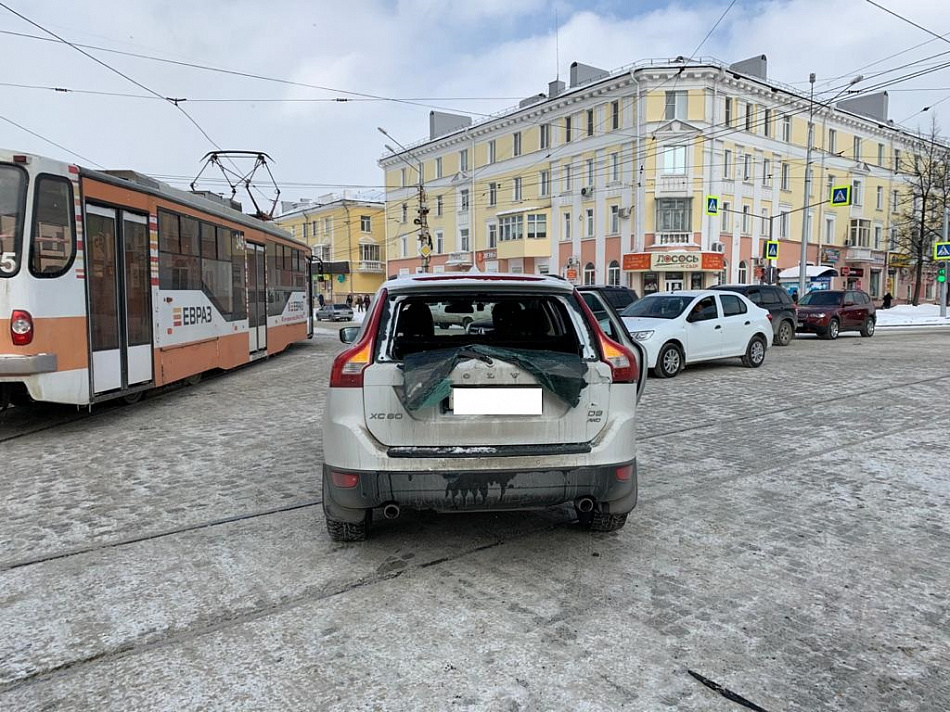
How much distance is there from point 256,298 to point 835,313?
18.8 metres

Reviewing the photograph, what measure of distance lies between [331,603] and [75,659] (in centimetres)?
112

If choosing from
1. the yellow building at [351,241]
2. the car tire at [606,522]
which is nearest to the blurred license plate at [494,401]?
the car tire at [606,522]

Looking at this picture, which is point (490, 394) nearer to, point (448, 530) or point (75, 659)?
point (448, 530)

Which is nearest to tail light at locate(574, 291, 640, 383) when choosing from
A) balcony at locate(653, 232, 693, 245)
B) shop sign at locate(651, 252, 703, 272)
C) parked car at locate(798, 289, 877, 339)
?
parked car at locate(798, 289, 877, 339)

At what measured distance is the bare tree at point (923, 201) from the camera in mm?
49000

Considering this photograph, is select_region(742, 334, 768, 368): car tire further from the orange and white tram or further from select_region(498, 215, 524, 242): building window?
select_region(498, 215, 524, 242): building window

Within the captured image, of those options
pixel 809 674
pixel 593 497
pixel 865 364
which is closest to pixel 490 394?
pixel 593 497

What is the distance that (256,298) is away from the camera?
45.7 ft

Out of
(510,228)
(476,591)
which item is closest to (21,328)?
(476,591)

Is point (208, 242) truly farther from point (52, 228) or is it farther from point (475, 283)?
point (475, 283)

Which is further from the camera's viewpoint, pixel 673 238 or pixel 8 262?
pixel 673 238

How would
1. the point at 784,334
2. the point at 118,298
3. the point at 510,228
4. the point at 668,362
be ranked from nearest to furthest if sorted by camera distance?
1. the point at 118,298
2. the point at 668,362
3. the point at 784,334
4. the point at 510,228

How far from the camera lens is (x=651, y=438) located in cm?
720

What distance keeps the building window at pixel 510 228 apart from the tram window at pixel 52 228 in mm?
42558
